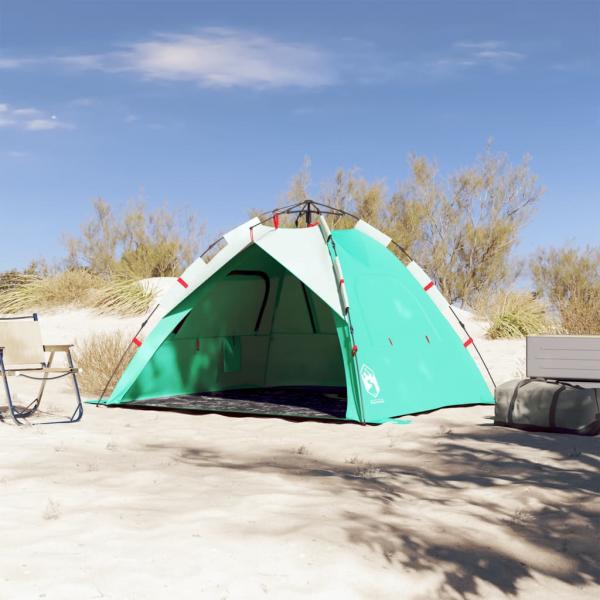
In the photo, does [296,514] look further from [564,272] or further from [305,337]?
[564,272]

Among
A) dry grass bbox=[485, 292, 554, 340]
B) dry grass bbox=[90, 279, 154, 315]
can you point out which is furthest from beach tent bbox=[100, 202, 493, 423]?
dry grass bbox=[90, 279, 154, 315]

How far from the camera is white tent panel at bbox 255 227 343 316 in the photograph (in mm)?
7551

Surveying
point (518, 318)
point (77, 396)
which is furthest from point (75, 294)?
point (77, 396)

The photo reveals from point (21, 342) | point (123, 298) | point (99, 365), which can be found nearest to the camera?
point (21, 342)

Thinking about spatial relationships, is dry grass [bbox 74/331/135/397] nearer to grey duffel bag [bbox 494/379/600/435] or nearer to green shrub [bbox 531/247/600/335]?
grey duffel bag [bbox 494/379/600/435]

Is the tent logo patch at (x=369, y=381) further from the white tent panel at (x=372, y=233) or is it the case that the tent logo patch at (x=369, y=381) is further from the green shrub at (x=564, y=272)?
the green shrub at (x=564, y=272)

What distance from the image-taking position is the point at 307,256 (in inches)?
306

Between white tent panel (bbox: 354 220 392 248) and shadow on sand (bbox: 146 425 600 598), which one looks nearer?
shadow on sand (bbox: 146 425 600 598)

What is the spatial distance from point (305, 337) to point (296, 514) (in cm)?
604

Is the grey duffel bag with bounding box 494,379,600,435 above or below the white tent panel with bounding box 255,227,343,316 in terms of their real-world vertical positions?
below

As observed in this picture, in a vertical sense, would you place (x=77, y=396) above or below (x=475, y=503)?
above

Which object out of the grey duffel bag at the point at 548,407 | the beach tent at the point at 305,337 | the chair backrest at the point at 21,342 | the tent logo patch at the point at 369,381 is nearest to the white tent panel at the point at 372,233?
the beach tent at the point at 305,337

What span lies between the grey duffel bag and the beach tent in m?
0.93

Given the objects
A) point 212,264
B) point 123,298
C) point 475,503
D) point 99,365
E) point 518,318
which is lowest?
point 475,503
